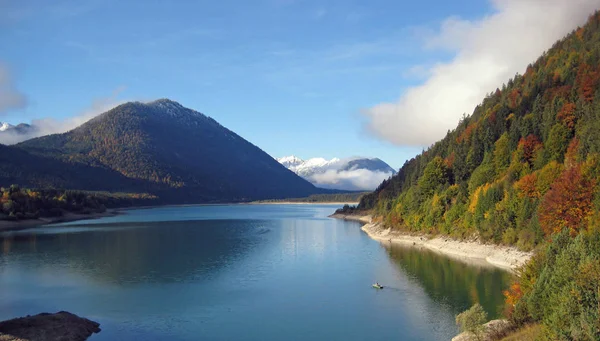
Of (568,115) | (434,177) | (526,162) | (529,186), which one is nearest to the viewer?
(529,186)

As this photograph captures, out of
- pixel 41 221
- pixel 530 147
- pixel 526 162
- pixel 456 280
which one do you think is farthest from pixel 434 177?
pixel 41 221

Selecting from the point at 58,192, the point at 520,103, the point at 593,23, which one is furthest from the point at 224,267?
the point at 58,192

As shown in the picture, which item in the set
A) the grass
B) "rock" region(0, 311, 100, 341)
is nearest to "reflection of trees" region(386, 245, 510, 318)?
the grass

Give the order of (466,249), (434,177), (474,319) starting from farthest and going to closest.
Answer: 1. (434,177)
2. (466,249)
3. (474,319)

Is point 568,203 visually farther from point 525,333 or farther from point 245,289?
point 245,289

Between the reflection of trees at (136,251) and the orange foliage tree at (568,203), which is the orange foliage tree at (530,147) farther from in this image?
the reflection of trees at (136,251)

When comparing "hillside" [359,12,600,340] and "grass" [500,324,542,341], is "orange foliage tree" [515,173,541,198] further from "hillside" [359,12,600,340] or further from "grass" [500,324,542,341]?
"grass" [500,324,542,341]
